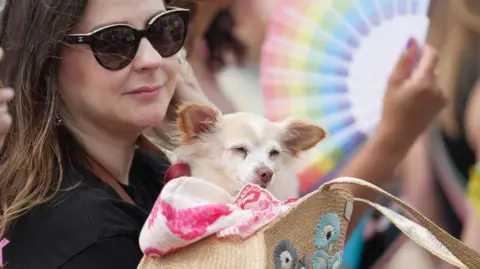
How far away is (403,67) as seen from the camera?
1265mm

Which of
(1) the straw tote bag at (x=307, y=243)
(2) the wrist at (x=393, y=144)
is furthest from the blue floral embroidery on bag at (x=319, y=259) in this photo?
(2) the wrist at (x=393, y=144)

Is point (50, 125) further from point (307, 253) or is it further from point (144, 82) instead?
point (307, 253)

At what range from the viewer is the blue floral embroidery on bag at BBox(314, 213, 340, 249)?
77cm

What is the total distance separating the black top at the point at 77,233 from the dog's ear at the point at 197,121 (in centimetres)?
20

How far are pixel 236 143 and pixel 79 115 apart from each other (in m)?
0.24

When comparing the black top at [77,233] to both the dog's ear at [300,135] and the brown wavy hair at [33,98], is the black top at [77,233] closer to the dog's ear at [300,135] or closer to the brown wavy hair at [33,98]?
the brown wavy hair at [33,98]

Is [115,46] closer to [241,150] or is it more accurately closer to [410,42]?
[241,150]

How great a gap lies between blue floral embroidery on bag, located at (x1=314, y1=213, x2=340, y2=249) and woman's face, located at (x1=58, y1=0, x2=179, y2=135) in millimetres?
328

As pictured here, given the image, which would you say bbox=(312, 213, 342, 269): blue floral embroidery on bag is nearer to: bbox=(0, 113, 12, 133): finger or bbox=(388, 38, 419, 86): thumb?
bbox=(0, 113, 12, 133): finger

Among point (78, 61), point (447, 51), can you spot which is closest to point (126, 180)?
point (78, 61)

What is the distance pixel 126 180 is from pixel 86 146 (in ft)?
0.30

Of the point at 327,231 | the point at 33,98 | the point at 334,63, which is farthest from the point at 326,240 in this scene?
the point at 334,63

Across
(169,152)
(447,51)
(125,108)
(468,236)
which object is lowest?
(468,236)

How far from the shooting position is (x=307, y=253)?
759 millimetres
